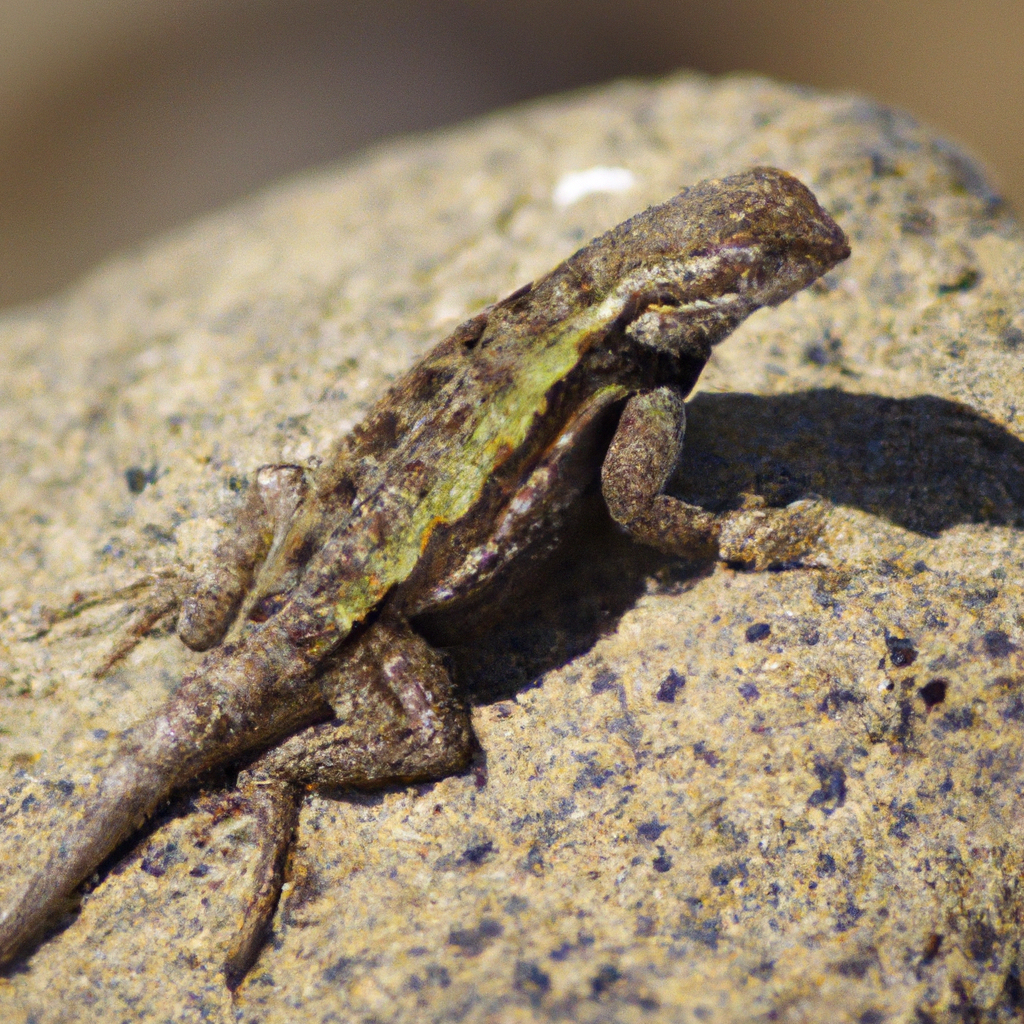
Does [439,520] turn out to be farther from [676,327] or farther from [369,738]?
[676,327]

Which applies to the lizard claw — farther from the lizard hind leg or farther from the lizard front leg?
the lizard hind leg

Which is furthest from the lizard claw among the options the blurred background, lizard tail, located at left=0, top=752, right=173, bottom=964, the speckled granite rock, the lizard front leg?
the blurred background

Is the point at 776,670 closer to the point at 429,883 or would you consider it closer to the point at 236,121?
the point at 429,883

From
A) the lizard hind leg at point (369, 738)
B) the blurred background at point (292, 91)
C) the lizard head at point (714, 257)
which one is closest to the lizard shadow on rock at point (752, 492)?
the lizard hind leg at point (369, 738)

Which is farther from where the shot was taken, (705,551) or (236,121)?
(236,121)

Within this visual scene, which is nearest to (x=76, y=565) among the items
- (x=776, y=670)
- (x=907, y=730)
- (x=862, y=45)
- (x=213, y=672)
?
(x=213, y=672)
